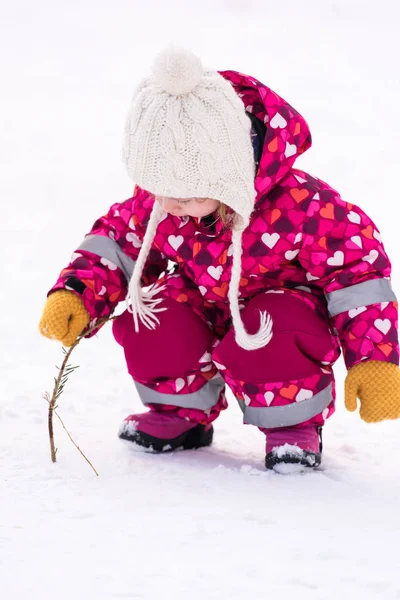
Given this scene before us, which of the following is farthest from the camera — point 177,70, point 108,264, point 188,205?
point 108,264

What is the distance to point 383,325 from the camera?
1389 millimetres

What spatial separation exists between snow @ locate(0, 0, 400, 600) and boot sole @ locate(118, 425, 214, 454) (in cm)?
2

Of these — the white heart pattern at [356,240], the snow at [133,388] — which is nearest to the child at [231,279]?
the white heart pattern at [356,240]

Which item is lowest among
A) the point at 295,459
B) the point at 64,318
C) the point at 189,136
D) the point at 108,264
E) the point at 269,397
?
the point at 295,459

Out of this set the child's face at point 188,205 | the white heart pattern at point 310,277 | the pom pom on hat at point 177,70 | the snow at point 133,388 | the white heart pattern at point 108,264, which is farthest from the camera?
the white heart pattern at point 108,264

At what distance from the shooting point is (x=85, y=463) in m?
1.41

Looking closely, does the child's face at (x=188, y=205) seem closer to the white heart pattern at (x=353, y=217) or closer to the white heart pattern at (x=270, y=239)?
the white heart pattern at (x=270, y=239)

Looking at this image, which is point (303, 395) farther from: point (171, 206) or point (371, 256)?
point (171, 206)

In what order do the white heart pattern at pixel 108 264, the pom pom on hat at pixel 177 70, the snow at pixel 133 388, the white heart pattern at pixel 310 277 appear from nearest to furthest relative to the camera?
1. the snow at pixel 133 388
2. the pom pom on hat at pixel 177 70
3. the white heart pattern at pixel 310 277
4. the white heart pattern at pixel 108 264

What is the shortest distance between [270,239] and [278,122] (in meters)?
0.20

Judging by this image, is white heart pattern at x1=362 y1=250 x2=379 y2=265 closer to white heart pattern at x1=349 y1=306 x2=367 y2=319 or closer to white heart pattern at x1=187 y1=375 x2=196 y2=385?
white heart pattern at x1=349 y1=306 x2=367 y2=319

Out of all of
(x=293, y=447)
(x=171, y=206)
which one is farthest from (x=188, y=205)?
(x=293, y=447)

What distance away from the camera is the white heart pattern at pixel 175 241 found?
1.51 meters

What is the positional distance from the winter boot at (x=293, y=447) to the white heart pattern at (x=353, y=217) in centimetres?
38
